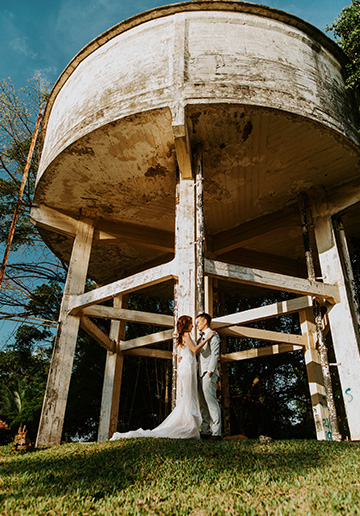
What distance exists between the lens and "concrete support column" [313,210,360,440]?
21.8 feet

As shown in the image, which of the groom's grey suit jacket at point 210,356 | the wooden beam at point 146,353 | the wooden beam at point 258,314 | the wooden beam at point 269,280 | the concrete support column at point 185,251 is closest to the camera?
the groom's grey suit jacket at point 210,356

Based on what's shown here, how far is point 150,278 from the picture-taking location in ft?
21.7

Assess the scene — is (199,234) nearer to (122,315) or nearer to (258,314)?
(258,314)

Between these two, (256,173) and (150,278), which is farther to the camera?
(256,173)

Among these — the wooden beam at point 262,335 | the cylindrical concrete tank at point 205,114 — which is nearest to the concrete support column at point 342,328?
the cylindrical concrete tank at point 205,114

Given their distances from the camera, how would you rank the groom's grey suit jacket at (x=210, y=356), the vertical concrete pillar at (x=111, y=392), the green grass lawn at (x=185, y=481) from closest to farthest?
the green grass lawn at (x=185, y=481)
the groom's grey suit jacket at (x=210, y=356)
the vertical concrete pillar at (x=111, y=392)

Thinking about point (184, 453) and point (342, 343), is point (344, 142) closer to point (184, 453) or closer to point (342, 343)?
point (342, 343)

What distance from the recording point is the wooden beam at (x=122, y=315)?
818cm

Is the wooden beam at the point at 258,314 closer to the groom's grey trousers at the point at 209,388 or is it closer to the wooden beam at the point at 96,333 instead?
the groom's grey trousers at the point at 209,388

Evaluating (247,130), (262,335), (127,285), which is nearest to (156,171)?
(247,130)

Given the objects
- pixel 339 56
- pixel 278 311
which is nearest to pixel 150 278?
pixel 278 311

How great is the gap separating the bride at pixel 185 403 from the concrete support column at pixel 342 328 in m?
2.94

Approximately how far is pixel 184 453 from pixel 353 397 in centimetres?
416

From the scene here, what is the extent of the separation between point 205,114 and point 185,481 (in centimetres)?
553
